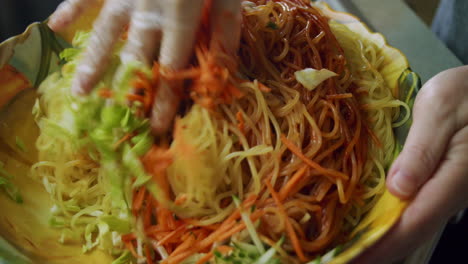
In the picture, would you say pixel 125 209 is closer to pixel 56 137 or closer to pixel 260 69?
pixel 56 137

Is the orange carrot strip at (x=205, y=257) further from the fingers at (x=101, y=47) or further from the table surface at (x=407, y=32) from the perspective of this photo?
the table surface at (x=407, y=32)

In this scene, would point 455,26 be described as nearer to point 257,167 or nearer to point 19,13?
point 257,167

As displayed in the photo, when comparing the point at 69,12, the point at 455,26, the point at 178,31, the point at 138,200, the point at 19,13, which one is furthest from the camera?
the point at 19,13

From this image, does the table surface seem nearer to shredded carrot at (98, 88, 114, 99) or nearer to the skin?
the skin

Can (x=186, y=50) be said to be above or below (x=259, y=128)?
above

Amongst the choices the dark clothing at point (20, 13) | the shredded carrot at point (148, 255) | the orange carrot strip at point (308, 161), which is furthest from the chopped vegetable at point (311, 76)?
the dark clothing at point (20, 13)

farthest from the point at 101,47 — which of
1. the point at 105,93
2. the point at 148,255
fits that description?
the point at 148,255

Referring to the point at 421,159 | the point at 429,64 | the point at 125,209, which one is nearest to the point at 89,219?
the point at 125,209
